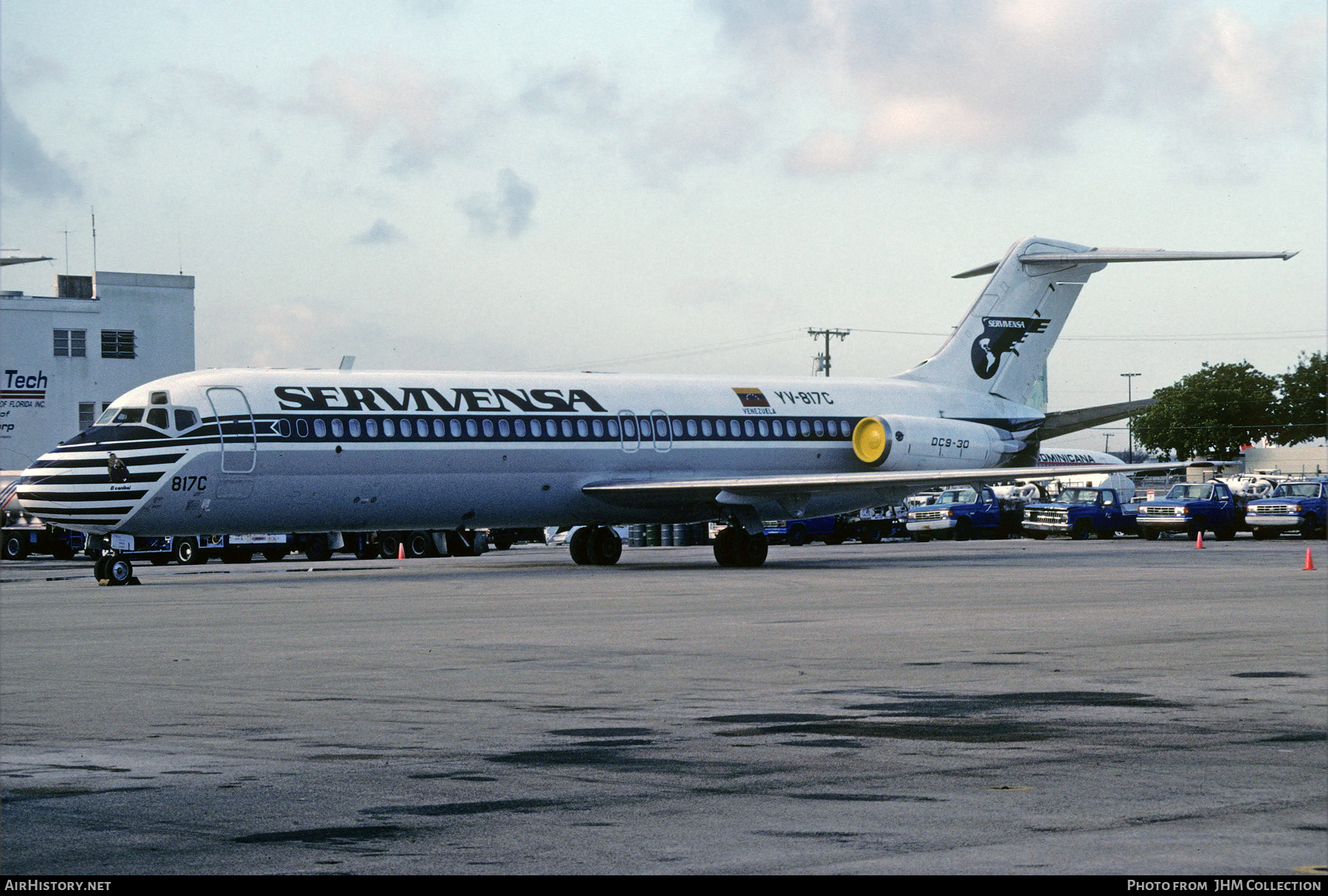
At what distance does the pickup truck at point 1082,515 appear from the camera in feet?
165

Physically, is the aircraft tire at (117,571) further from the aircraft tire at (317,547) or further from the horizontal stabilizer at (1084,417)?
the horizontal stabilizer at (1084,417)

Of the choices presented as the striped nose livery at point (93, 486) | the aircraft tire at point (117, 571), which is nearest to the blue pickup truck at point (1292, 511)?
the striped nose livery at point (93, 486)

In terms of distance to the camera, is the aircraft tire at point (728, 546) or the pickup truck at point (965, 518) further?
the pickup truck at point (965, 518)

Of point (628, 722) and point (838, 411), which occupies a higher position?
point (838, 411)

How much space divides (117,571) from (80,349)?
48.8m

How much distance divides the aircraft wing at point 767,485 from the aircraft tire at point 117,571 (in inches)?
337

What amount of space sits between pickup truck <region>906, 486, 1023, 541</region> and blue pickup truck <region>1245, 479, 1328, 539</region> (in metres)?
7.16

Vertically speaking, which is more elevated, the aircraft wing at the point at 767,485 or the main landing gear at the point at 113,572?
the aircraft wing at the point at 767,485

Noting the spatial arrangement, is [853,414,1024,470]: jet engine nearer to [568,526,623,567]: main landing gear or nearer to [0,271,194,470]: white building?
[568,526,623,567]: main landing gear

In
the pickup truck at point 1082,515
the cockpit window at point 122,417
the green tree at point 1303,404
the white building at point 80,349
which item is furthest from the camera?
the green tree at point 1303,404

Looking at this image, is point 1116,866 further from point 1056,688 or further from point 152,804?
point 1056,688

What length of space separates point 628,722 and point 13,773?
341 cm

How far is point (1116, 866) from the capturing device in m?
6.00
